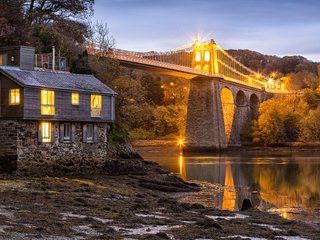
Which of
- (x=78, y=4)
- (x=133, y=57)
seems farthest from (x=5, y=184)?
(x=133, y=57)

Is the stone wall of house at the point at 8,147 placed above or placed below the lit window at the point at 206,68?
below

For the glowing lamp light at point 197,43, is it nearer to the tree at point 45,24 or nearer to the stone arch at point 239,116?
the stone arch at point 239,116

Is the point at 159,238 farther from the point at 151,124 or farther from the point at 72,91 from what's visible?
the point at 151,124

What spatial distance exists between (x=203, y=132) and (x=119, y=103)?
156 ft

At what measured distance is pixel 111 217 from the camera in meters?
19.0

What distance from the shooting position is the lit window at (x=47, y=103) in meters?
32.8

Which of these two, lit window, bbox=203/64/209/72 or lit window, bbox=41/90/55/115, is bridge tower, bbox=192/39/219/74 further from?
lit window, bbox=41/90/55/115

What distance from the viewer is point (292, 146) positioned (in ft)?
315

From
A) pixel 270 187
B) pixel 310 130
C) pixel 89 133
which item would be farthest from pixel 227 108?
pixel 89 133

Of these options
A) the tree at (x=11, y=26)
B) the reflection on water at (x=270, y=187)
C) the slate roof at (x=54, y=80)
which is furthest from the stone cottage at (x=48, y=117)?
the reflection on water at (x=270, y=187)

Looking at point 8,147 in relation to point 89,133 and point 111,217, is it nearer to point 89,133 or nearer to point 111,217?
point 89,133

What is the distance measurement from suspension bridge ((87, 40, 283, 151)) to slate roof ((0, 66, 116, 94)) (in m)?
43.7

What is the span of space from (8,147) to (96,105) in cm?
672

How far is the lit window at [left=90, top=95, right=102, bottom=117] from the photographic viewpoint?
1415 inches
